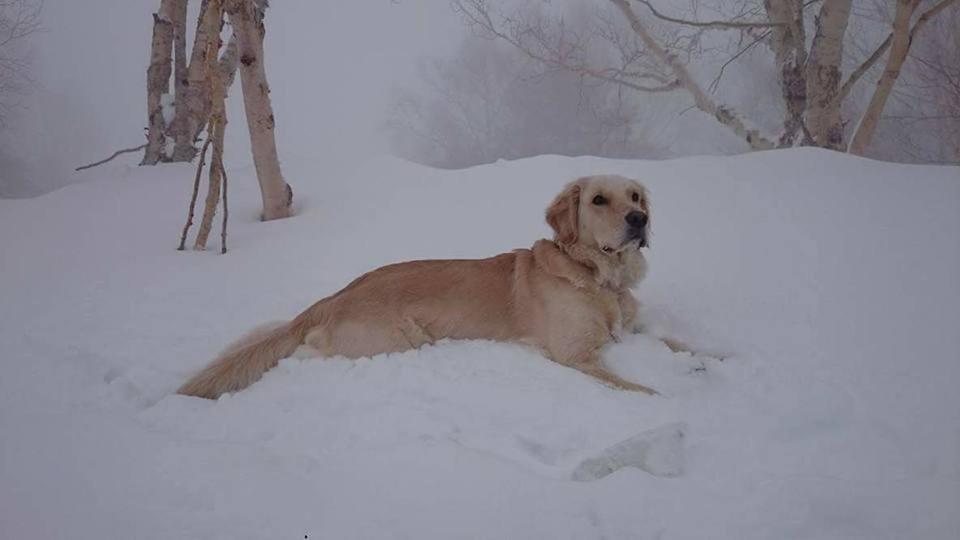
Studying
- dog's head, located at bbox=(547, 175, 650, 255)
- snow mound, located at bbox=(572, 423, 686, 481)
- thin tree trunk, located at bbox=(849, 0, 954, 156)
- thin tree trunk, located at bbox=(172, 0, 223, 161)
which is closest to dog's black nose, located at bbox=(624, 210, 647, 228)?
dog's head, located at bbox=(547, 175, 650, 255)

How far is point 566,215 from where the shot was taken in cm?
286

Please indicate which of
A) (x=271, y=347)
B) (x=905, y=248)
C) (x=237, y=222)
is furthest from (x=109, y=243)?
(x=905, y=248)

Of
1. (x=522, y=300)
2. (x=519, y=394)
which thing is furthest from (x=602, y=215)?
(x=519, y=394)

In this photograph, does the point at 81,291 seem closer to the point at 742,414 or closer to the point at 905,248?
the point at 742,414

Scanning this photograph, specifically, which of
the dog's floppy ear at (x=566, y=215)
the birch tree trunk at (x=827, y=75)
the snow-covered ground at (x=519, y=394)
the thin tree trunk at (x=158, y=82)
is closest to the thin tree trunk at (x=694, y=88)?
the birch tree trunk at (x=827, y=75)

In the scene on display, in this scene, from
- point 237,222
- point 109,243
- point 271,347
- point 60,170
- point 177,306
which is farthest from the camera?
point 60,170

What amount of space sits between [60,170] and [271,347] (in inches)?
746

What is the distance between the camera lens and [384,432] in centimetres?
182

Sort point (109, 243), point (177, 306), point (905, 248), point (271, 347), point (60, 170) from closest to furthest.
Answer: point (271, 347) < point (905, 248) < point (177, 306) < point (109, 243) < point (60, 170)

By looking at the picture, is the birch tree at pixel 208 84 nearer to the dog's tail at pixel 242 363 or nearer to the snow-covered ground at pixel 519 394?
the snow-covered ground at pixel 519 394

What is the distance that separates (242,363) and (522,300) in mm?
1314

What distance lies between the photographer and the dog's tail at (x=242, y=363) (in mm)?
2240

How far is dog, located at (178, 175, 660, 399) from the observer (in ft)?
8.47

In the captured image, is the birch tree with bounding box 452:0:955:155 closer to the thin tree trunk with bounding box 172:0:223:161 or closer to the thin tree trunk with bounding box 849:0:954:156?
the thin tree trunk with bounding box 849:0:954:156
